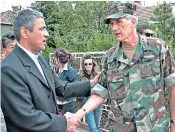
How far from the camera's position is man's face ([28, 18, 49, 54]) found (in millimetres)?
3068

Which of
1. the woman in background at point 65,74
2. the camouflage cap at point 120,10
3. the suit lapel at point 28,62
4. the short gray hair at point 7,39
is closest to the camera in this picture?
the suit lapel at point 28,62

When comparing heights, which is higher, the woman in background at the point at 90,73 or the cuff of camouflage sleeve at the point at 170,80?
the cuff of camouflage sleeve at the point at 170,80

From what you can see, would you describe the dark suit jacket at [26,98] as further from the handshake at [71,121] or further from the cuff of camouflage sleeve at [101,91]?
the cuff of camouflage sleeve at [101,91]

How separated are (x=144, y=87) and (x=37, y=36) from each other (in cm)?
106

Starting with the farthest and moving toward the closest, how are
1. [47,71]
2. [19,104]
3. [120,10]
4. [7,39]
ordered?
[7,39] < [47,71] < [120,10] < [19,104]

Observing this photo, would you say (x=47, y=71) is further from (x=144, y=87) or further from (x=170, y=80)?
(x=170, y=80)

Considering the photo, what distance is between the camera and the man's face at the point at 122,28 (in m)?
3.14

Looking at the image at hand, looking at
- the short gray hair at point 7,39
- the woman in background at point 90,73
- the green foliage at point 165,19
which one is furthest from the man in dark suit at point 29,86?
the green foliage at point 165,19

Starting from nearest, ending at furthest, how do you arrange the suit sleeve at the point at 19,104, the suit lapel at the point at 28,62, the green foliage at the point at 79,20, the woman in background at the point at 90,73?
the suit sleeve at the point at 19,104, the suit lapel at the point at 28,62, the woman in background at the point at 90,73, the green foliage at the point at 79,20

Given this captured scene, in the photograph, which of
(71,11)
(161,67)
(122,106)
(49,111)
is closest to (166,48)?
(161,67)

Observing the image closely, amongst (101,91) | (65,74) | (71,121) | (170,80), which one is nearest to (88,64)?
(65,74)

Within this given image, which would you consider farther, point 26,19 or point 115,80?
point 115,80

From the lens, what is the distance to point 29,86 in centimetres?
293

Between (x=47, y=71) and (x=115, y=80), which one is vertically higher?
(x=47, y=71)
